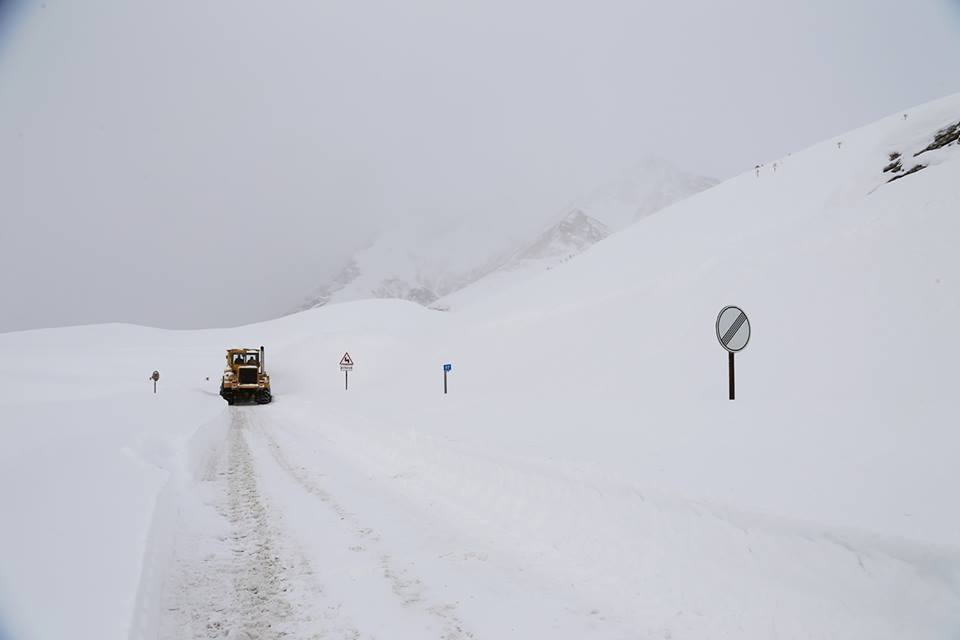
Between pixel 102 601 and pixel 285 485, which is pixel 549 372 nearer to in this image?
pixel 285 485

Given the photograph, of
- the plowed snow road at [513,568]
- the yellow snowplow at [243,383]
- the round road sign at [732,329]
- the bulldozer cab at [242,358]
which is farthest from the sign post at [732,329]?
the bulldozer cab at [242,358]

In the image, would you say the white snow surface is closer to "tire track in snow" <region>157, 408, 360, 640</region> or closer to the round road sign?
"tire track in snow" <region>157, 408, 360, 640</region>

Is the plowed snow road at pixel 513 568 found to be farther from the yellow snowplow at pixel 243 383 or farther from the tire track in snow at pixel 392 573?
the yellow snowplow at pixel 243 383

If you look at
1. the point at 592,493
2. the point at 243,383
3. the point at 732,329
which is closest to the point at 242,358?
the point at 243,383

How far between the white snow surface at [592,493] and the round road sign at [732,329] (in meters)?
1.16

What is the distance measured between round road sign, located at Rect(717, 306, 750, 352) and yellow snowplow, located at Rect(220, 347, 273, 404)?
27.5 meters

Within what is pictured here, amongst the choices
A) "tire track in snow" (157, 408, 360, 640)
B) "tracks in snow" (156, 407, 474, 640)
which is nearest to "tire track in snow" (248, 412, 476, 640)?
"tracks in snow" (156, 407, 474, 640)

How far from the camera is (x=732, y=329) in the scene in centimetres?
882

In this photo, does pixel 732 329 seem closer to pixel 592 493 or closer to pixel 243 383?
pixel 592 493

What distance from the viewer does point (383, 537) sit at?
5.74 meters

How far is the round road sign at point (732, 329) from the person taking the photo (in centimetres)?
877

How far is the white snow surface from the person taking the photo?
148 inches

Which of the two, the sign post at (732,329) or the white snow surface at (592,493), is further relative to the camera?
the sign post at (732,329)

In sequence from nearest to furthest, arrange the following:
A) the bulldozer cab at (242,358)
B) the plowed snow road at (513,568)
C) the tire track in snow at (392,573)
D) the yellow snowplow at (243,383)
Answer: the plowed snow road at (513,568) < the tire track in snow at (392,573) < the yellow snowplow at (243,383) < the bulldozer cab at (242,358)
